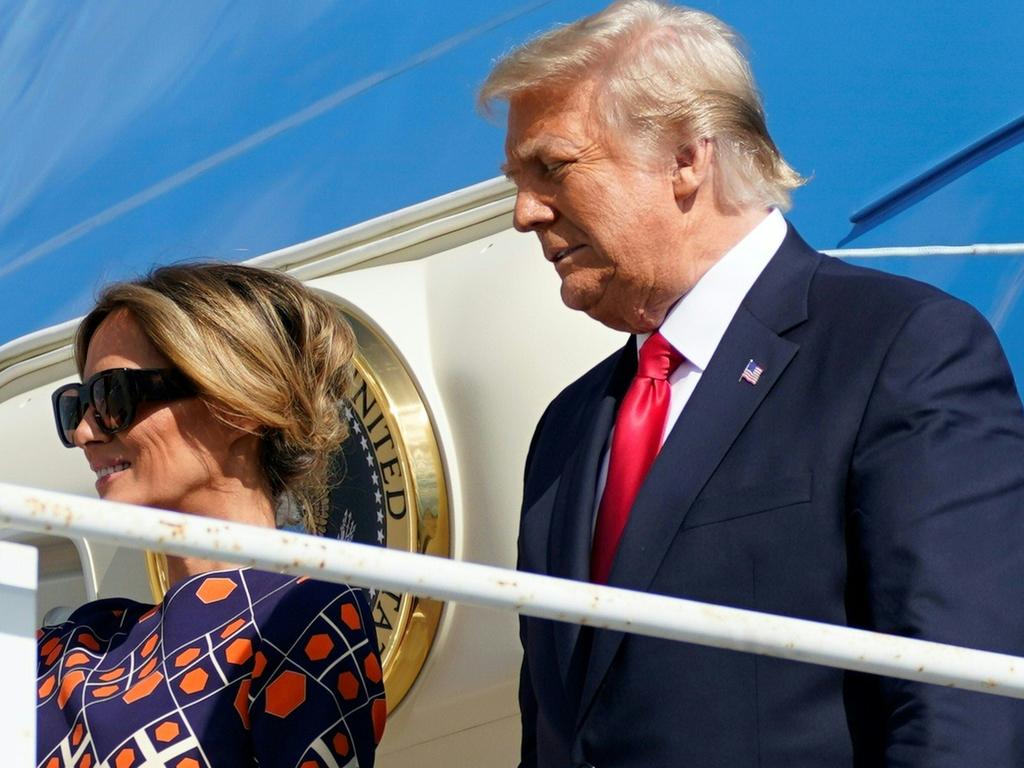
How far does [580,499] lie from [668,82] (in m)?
0.46

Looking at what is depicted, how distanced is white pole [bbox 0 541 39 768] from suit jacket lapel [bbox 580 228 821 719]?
638mm

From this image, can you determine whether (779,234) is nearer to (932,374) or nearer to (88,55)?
(932,374)

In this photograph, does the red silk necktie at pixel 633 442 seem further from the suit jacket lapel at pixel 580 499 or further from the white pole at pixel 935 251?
the white pole at pixel 935 251

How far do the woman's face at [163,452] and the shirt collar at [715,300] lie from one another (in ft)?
1.69

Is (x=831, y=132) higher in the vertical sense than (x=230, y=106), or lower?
lower

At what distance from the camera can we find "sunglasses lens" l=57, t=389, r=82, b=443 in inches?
72.6

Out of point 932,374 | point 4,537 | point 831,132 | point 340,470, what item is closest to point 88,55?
point 4,537

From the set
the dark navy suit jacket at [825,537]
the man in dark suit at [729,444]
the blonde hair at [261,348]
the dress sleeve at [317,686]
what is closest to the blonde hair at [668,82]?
the man in dark suit at [729,444]

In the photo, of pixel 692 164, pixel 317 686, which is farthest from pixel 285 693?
pixel 692 164

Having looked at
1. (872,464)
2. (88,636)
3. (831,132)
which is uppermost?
(831,132)

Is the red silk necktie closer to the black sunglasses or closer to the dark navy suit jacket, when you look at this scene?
the dark navy suit jacket

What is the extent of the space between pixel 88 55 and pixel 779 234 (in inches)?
113

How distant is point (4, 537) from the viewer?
9.64 feet

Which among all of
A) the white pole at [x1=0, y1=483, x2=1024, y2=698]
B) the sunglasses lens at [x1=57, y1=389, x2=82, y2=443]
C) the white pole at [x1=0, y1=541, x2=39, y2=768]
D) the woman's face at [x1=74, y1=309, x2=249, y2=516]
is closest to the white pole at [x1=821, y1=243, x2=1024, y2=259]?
the woman's face at [x1=74, y1=309, x2=249, y2=516]
